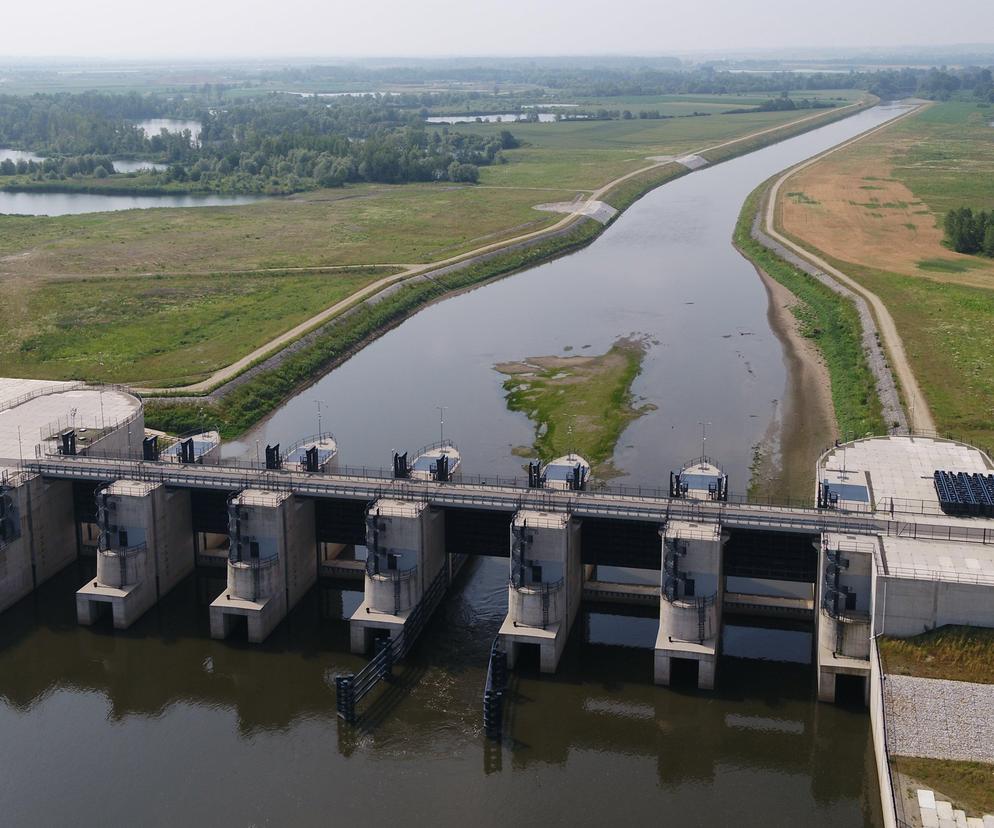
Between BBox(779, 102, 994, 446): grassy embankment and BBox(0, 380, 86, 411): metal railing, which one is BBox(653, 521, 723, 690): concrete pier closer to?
BBox(779, 102, 994, 446): grassy embankment

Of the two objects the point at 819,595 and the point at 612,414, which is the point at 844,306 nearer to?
the point at 612,414

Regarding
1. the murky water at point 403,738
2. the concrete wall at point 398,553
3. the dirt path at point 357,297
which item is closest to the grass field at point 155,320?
the dirt path at point 357,297

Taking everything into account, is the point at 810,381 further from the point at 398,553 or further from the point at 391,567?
the point at 391,567

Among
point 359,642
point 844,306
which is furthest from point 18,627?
point 844,306

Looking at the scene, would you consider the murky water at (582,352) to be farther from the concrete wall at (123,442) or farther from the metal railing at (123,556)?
the metal railing at (123,556)

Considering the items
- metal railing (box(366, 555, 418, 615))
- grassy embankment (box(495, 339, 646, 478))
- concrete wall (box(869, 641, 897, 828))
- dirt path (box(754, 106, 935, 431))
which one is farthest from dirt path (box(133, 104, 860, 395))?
concrete wall (box(869, 641, 897, 828))

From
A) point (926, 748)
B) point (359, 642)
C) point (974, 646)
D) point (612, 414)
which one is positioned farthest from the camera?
point (612, 414)
